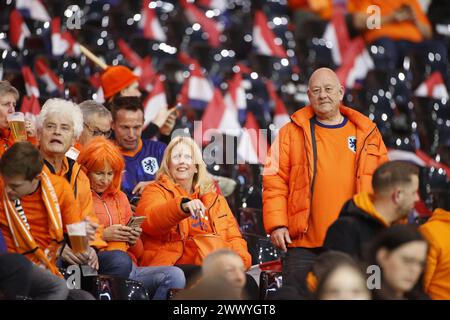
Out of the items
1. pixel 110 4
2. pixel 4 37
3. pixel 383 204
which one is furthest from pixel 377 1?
pixel 383 204

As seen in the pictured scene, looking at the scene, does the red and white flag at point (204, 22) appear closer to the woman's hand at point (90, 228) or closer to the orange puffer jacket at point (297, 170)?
the orange puffer jacket at point (297, 170)

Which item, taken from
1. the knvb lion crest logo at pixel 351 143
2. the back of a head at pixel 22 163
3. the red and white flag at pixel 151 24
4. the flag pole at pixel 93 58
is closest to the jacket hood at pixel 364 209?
the knvb lion crest logo at pixel 351 143

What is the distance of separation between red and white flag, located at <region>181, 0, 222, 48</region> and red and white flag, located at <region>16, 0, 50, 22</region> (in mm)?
1272

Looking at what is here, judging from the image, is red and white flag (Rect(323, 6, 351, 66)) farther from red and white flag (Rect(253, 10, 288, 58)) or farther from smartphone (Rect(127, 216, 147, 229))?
smartphone (Rect(127, 216, 147, 229))

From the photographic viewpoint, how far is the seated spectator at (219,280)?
3037 mm

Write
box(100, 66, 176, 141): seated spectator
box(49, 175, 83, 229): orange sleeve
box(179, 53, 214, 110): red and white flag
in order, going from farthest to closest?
box(179, 53, 214, 110): red and white flag → box(100, 66, 176, 141): seated spectator → box(49, 175, 83, 229): orange sleeve

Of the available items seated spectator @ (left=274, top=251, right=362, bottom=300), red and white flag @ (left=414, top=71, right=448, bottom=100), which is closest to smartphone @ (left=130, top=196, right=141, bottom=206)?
seated spectator @ (left=274, top=251, right=362, bottom=300)

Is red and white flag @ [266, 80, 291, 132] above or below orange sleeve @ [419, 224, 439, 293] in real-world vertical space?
above

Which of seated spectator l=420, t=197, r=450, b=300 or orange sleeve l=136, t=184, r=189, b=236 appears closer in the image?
seated spectator l=420, t=197, r=450, b=300

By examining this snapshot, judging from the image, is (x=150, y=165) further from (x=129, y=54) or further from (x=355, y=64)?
(x=355, y=64)

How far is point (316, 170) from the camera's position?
4.12m

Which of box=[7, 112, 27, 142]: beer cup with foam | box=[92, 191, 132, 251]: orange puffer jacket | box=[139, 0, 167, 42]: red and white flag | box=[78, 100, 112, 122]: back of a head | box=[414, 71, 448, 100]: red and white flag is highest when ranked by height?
box=[139, 0, 167, 42]: red and white flag

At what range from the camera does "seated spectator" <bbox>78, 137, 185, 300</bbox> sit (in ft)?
13.1

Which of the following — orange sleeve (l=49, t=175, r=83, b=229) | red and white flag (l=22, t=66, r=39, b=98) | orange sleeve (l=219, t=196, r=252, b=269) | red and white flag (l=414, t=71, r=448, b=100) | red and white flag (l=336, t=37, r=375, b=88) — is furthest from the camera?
red and white flag (l=336, t=37, r=375, b=88)
